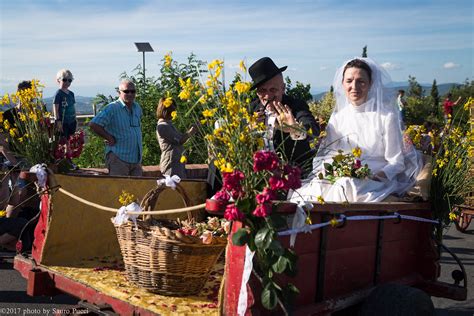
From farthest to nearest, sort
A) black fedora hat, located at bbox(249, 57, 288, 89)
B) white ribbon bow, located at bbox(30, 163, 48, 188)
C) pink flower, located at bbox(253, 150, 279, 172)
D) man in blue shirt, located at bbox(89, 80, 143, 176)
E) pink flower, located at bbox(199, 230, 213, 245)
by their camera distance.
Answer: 1. man in blue shirt, located at bbox(89, 80, 143, 176)
2. black fedora hat, located at bbox(249, 57, 288, 89)
3. white ribbon bow, located at bbox(30, 163, 48, 188)
4. pink flower, located at bbox(199, 230, 213, 245)
5. pink flower, located at bbox(253, 150, 279, 172)

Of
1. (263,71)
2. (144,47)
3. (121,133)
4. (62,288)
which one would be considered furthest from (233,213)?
(144,47)

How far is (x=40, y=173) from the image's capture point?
3.89 m

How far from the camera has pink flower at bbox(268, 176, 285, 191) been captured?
2514 mm

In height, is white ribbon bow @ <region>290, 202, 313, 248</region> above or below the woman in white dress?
below

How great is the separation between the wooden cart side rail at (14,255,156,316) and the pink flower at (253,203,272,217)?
993mm

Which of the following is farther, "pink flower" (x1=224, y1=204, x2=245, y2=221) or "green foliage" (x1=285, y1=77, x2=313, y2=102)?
"green foliage" (x1=285, y1=77, x2=313, y2=102)

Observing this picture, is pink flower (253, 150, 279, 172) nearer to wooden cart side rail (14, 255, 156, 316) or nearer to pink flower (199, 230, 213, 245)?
pink flower (199, 230, 213, 245)

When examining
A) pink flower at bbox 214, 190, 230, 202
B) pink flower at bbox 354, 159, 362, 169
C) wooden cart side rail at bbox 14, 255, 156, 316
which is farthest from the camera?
pink flower at bbox 354, 159, 362, 169

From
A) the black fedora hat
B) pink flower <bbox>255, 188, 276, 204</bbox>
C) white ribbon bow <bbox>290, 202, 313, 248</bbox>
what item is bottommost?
white ribbon bow <bbox>290, 202, 313, 248</bbox>

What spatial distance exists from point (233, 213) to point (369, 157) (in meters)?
2.20

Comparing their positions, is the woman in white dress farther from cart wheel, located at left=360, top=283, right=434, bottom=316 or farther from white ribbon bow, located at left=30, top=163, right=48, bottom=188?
white ribbon bow, located at left=30, top=163, right=48, bottom=188

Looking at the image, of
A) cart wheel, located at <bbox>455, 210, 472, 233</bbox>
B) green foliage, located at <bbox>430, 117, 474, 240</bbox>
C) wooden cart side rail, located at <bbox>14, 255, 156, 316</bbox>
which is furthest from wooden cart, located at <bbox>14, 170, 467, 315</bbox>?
cart wheel, located at <bbox>455, 210, 472, 233</bbox>

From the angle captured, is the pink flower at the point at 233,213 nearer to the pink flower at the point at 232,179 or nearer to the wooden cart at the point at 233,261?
the pink flower at the point at 232,179

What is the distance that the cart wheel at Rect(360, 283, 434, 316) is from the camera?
320cm
